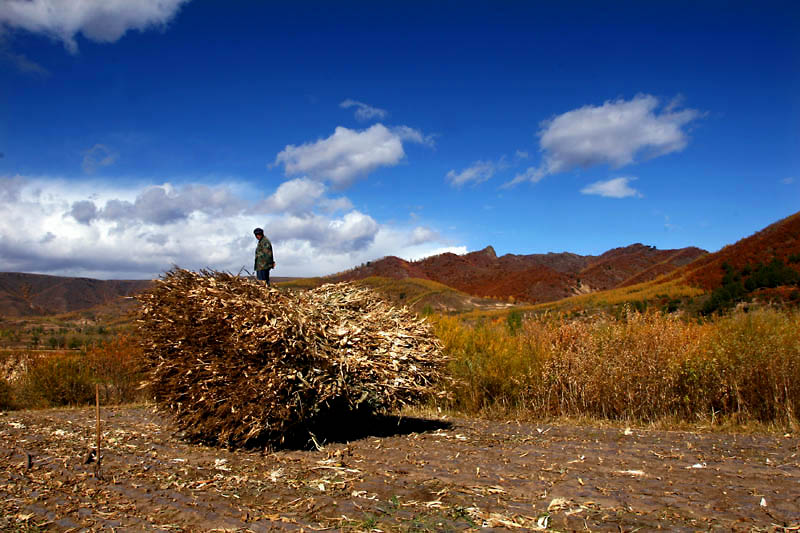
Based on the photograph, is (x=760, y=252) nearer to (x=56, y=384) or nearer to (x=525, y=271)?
(x=525, y=271)

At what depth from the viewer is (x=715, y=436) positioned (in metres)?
7.19

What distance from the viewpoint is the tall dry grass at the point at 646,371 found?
8.30 meters

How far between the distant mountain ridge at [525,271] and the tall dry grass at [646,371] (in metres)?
42.3

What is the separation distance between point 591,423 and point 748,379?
8.24 ft

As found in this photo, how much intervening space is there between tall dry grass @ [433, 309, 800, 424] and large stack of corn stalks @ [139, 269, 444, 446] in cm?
277

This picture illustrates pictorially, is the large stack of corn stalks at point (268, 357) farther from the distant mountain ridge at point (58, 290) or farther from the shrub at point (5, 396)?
the distant mountain ridge at point (58, 290)

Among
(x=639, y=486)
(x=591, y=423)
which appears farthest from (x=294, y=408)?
(x=591, y=423)

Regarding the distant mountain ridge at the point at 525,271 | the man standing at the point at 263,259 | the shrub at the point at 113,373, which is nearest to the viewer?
the man standing at the point at 263,259

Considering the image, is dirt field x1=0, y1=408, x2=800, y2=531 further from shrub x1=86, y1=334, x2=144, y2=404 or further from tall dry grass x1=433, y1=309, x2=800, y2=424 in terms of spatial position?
shrub x1=86, y1=334, x2=144, y2=404

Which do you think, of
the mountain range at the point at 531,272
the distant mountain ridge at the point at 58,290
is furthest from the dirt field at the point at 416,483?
the distant mountain ridge at the point at 58,290

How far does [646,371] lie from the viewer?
8.86m

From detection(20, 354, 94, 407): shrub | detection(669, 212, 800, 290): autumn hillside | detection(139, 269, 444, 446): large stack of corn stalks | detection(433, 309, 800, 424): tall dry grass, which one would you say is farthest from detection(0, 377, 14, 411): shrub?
detection(669, 212, 800, 290): autumn hillside

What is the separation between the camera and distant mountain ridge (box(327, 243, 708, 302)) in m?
60.5

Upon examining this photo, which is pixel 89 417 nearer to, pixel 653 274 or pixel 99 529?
pixel 99 529
